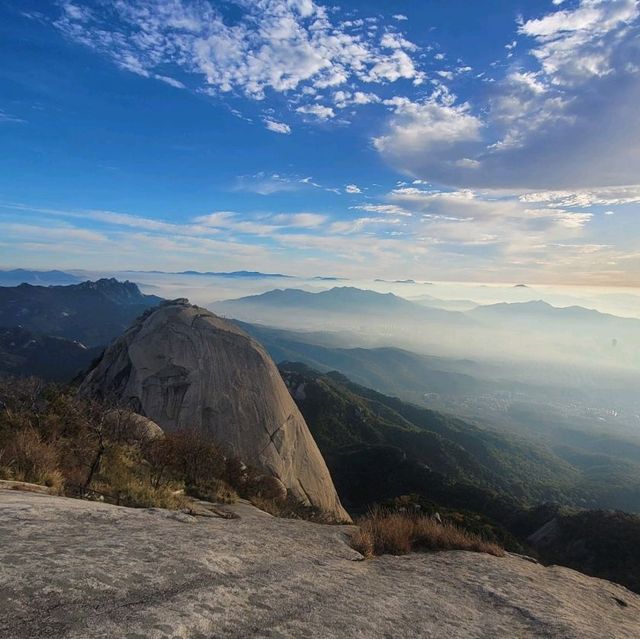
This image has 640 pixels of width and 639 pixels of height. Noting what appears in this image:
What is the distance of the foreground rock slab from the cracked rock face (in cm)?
1751

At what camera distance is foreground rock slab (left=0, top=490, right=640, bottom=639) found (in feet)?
12.1

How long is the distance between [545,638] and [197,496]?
316 inches

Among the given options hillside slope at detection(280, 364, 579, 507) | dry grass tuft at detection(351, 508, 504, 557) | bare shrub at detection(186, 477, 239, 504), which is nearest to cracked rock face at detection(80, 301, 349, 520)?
bare shrub at detection(186, 477, 239, 504)

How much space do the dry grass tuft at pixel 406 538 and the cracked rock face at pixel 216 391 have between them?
1571 cm

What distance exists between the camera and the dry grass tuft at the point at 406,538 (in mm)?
8016

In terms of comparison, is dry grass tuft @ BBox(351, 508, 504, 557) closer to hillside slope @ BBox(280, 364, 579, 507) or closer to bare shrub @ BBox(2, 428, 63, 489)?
bare shrub @ BBox(2, 428, 63, 489)

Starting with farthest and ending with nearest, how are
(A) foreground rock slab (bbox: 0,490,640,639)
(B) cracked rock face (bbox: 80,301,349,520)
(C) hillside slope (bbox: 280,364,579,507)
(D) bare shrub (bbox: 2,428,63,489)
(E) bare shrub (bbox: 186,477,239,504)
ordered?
1. (C) hillside slope (bbox: 280,364,579,507)
2. (B) cracked rock face (bbox: 80,301,349,520)
3. (E) bare shrub (bbox: 186,477,239,504)
4. (D) bare shrub (bbox: 2,428,63,489)
5. (A) foreground rock slab (bbox: 0,490,640,639)

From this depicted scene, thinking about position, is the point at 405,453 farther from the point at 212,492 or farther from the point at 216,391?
the point at 212,492

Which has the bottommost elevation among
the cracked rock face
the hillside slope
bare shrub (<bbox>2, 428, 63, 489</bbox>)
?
the hillside slope

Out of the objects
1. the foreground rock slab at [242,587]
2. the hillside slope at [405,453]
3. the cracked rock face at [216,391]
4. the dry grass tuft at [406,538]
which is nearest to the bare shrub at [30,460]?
the foreground rock slab at [242,587]

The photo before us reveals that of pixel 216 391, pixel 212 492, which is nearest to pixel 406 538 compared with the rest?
pixel 212 492

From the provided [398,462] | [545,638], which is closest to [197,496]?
[545,638]

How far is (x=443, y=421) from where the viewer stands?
6663 inches

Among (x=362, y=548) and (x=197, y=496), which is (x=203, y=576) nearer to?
(x=362, y=548)
